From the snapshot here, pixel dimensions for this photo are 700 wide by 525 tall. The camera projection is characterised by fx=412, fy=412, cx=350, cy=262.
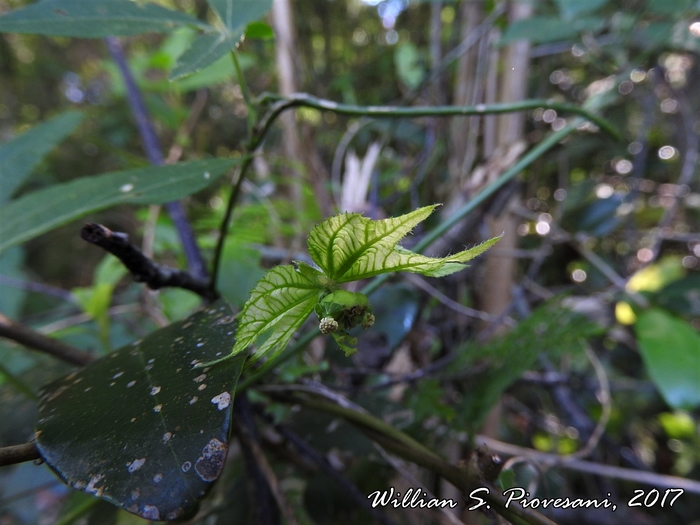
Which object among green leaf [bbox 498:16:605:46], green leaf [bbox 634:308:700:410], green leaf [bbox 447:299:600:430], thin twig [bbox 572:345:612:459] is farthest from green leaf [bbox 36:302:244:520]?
green leaf [bbox 498:16:605:46]

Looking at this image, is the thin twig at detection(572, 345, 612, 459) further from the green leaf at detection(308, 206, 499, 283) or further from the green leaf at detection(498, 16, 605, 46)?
the green leaf at detection(498, 16, 605, 46)

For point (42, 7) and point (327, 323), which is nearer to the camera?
point (327, 323)

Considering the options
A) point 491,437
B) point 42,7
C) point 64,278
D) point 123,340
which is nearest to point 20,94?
point 64,278

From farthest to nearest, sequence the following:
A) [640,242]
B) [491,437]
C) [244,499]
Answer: [640,242] → [491,437] → [244,499]

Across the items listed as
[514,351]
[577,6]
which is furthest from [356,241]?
[577,6]

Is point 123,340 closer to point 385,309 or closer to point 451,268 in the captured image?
point 385,309
